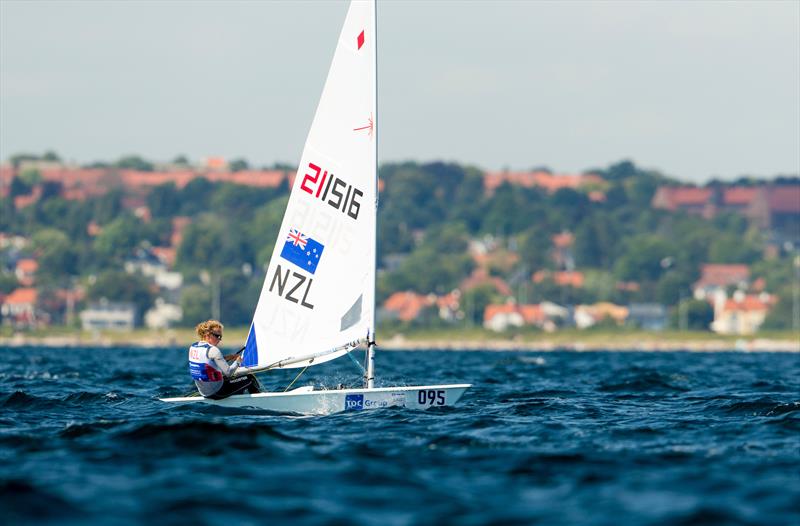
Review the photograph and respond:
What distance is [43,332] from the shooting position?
164 m

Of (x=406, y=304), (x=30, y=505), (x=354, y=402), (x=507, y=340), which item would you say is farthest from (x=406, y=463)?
(x=406, y=304)

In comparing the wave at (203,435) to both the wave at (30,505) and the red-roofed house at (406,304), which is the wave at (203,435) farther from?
the red-roofed house at (406,304)

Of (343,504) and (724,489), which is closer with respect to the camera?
(343,504)

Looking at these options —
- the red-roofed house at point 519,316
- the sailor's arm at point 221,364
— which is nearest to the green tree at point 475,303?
the red-roofed house at point 519,316

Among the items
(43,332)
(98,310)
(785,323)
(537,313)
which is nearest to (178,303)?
(98,310)

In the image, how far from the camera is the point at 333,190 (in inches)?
913

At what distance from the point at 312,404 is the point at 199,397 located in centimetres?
194

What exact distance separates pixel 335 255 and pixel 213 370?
108 inches

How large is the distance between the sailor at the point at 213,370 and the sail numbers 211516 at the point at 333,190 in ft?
8.78

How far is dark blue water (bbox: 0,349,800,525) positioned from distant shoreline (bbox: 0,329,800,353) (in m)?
129

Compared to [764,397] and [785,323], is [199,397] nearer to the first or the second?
[764,397]

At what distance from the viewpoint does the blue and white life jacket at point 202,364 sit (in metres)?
22.4

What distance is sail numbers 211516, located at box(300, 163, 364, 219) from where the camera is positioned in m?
23.1

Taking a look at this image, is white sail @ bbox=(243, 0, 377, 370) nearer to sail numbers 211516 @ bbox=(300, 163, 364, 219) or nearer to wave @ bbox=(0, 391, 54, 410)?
sail numbers 211516 @ bbox=(300, 163, 364, 219)
